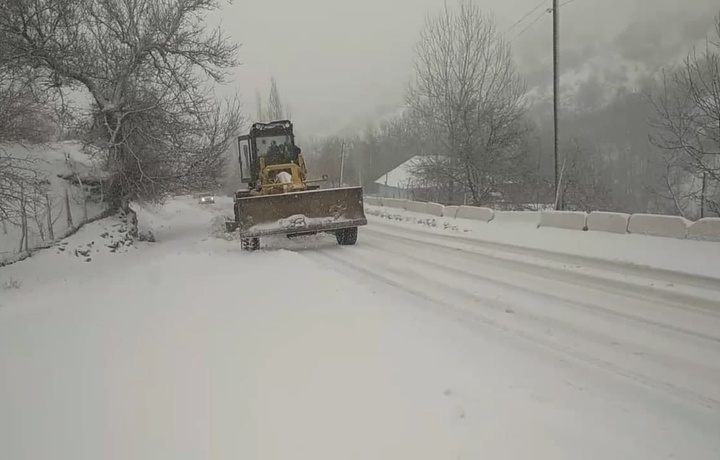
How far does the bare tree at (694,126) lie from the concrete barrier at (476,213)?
511 cm

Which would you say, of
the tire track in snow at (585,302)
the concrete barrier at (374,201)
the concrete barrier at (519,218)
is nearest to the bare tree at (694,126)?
the concrete barrier at (519,218)

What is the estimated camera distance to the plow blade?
1161 cm

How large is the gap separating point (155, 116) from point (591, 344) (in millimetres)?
14710

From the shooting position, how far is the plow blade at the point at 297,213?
1161cm

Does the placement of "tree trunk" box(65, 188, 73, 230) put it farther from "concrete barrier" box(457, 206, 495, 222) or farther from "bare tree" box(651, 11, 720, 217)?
"bare tree" box(651, 11, 720, 217)

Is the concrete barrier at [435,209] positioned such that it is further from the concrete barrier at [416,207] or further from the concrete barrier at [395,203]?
the concrete barrier at [395,203]

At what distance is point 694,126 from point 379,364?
13473mm

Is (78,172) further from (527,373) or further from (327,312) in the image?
(527,373)

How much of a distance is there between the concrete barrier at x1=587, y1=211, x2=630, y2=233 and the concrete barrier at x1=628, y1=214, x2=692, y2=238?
0.46 feet

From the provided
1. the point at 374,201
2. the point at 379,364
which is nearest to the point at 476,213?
the point at 379,364

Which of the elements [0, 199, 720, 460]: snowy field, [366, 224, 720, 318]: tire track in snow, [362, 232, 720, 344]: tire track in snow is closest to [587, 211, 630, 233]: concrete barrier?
[0, 199, 720, 460]: snowy field

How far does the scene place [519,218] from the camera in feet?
46.6

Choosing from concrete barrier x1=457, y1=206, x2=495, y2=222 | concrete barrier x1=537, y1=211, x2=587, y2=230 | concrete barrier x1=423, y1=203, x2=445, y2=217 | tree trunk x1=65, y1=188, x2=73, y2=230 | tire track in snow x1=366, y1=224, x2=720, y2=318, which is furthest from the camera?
concrete barrier x1=423, y1=203, x2=445, y2=217

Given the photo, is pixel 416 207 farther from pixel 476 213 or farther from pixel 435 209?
pixel 476 213
